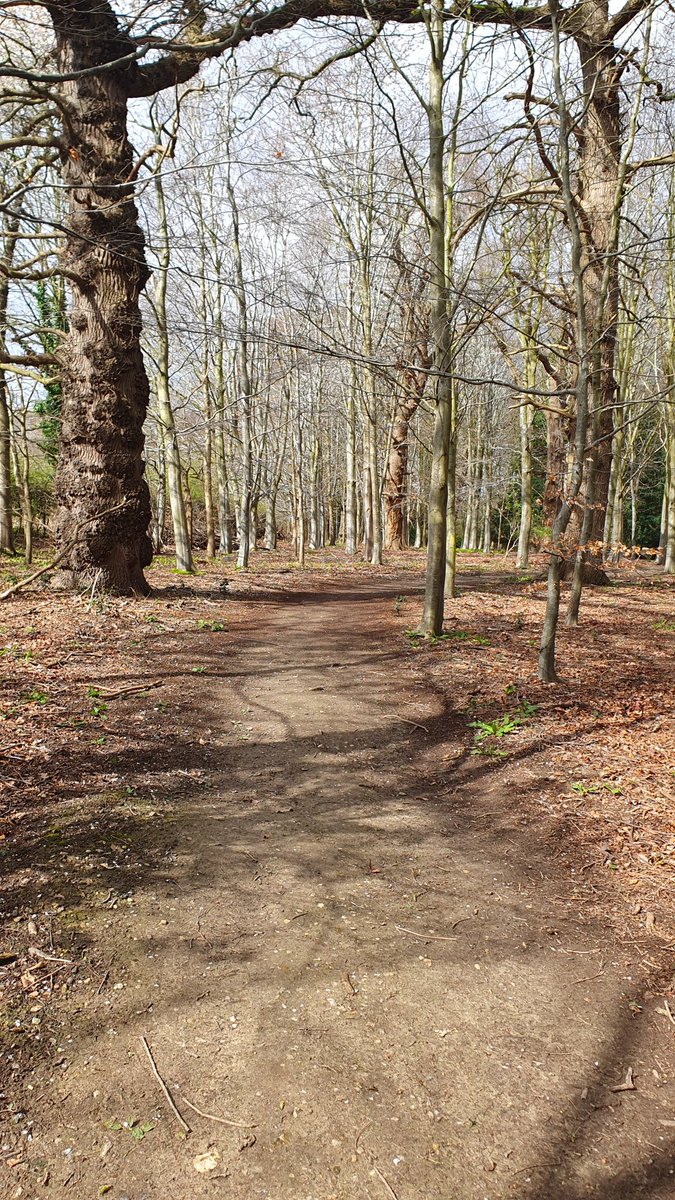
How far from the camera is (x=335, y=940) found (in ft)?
9.84

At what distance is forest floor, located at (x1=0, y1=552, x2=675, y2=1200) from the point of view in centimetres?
205

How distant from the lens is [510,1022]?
2584mm

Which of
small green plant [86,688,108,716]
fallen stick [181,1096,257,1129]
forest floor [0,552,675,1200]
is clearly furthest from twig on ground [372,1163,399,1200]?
small green plant [86,688,108,716]

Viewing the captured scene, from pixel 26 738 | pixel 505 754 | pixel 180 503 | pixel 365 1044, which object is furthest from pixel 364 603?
pixel 365 1044

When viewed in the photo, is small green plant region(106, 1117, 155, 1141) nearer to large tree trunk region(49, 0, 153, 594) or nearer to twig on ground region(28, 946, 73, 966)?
twig on ground region(28, 946, 73, 966)

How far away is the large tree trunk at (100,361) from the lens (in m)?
9.58

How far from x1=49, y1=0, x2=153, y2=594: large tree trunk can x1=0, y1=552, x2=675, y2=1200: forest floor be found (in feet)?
13.0

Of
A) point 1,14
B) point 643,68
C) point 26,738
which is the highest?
point 643,68

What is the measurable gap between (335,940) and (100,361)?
30.8 feet

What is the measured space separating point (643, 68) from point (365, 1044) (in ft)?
35.1

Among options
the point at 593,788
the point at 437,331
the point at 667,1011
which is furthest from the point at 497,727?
the point at 437,331

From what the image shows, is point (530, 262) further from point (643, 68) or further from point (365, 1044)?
point (365, 1044)

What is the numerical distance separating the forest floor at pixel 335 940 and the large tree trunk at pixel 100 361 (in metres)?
3.96

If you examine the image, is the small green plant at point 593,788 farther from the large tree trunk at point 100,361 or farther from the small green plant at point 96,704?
the large tree trunk at point 100,361
